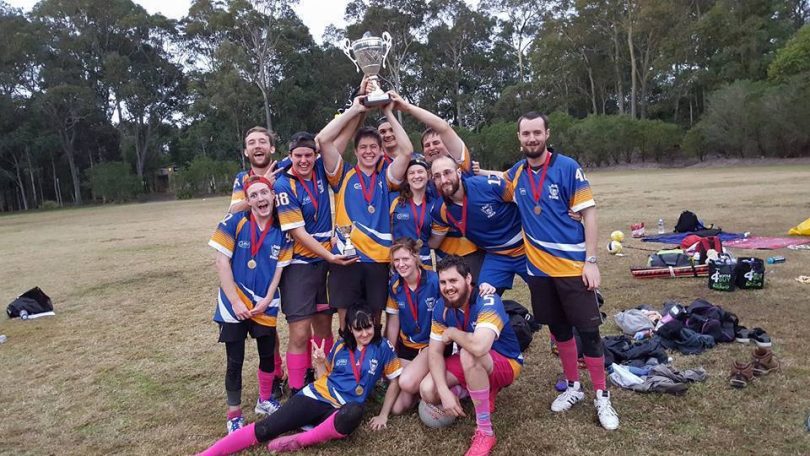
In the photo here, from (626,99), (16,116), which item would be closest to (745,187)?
(626,99)

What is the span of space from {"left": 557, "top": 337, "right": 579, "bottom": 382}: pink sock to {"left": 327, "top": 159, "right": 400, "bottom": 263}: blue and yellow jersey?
1.47 m

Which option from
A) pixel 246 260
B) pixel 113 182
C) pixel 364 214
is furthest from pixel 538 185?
pixel 113 182

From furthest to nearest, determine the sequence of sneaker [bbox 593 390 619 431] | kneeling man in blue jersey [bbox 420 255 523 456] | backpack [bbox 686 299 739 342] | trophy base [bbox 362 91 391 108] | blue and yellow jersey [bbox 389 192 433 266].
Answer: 1. backpack [bbox 686 299 739 342]
2. blue and yellow jersey [bbox 389 192 433 266]
3. trophy base [bbox 362 91 391 108]
4. sneaker [bbox 593 390 619 431]
5. kneeling man in blue jersey [bbox 420 255 523 456]

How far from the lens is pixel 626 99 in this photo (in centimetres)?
5362

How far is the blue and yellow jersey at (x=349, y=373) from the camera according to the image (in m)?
3.78

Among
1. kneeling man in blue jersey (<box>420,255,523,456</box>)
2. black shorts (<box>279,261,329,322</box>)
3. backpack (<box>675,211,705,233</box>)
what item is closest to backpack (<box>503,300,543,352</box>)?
kneeling man in blue jersey (<box>420,255,523,456</box>)

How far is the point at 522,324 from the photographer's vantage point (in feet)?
17.3

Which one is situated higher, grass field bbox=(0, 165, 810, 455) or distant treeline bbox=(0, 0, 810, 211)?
distant treeline bbox=(0, 0, 810, 211)

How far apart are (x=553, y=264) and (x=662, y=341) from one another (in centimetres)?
189

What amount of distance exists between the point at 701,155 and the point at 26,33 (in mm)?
51835

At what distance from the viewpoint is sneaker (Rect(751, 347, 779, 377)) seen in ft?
13.8

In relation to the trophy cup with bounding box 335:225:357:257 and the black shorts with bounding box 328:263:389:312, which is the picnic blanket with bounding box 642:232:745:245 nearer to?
the black shorts with bounding box 328:263:389:312

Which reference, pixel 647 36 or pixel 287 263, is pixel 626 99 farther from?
pixel 287 263

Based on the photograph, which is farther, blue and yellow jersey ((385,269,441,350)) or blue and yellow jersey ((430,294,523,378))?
blue and yellow jersey ((385,269,441,350))
